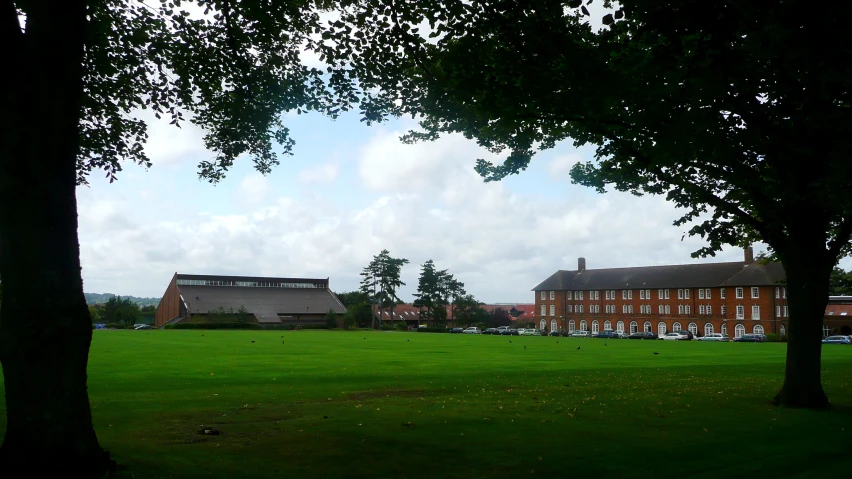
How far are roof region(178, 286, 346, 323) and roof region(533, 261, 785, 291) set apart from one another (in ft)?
131

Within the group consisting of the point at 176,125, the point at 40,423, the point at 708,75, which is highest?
the point at 176,125

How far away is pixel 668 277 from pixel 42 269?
103780mm

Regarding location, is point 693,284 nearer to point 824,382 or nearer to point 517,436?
point 824,382

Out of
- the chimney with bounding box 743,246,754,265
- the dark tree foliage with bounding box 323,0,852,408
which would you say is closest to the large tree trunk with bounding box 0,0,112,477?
the dark tree foliage with bounding box 323,0,852,408

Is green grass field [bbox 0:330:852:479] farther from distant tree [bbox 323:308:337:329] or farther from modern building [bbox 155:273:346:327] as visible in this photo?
distant tree [bbox 323:308:337:329]

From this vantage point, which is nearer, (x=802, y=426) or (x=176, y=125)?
(x=802, y=426)

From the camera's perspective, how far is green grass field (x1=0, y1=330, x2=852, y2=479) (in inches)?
334

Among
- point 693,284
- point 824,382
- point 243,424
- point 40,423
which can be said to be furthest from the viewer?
point 693,284

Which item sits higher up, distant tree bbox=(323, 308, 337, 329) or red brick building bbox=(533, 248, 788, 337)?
red brick building bbox=(533, 248, 788, 337)

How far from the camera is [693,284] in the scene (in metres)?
96.9

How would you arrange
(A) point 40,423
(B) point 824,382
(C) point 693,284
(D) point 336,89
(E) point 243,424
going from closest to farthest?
(A) point 40,423, (E) point 243,424, (D) point 336,89, (B) point 824,382, (C) point 693,284

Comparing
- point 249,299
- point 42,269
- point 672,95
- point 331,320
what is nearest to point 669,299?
point 331,320

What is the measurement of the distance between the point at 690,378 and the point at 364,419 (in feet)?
45.8

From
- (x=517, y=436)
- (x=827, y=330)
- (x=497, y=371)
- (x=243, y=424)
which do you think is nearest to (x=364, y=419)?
(x=243, y=424)
